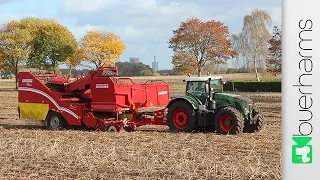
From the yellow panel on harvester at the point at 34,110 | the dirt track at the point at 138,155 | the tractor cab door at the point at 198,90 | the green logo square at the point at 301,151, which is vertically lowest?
the dirt track at the point at 138,155

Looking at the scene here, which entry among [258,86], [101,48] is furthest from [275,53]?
[101,48]

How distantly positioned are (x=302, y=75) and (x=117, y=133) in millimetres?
10433

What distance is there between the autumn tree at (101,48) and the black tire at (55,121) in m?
40.8

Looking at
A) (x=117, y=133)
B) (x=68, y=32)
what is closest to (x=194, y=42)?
(x=68, y=32)

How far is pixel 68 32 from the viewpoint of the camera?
60469 mm

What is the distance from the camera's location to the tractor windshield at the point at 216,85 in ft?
44.1

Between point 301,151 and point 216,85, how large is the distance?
10404 mm

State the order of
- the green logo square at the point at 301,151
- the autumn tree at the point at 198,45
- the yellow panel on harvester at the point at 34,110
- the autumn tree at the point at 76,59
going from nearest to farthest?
1. the green logo square at the point at 301,151
2. the yellow panel on harvester at the point at 34,110
3. the autumn tree at the point at 198,45
4. the autumn tree at the point at 76,59

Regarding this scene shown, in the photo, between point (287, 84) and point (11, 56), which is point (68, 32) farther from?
point (287, 84)

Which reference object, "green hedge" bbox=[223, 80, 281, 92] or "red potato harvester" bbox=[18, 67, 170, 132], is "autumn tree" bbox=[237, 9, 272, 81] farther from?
"red potato harvester" bbox=[18, 67, 170, 132]

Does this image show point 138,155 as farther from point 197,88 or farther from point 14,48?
point 14,48

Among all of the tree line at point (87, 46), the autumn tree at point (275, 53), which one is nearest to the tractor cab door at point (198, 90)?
the autumn tree at point (275, 53)

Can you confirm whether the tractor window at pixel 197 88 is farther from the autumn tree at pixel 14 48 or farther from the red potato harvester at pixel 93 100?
the autumn tree at pixel 14 48

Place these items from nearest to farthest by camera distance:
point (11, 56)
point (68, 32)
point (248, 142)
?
point (248, 142), point (11, 56), point (68, 32)
